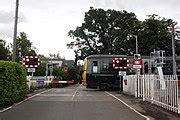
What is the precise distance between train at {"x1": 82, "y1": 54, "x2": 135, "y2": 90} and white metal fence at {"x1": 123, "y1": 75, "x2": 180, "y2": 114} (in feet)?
48.6

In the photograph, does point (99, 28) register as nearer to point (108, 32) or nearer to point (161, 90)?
point (108, 32)

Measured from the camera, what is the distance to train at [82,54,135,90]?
4038cm

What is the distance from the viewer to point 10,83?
65.4 feet

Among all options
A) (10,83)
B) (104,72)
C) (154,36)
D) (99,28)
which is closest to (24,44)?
(99,28)

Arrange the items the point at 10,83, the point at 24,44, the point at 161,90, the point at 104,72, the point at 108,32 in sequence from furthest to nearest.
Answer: the point at 24,44 < the point at 108,32 < the point at 104,72 < the point at 10,83 < the point at 161,90

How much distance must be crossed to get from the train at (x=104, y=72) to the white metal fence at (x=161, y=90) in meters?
14.8

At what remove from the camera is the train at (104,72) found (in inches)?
1590

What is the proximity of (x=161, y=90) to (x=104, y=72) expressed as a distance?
892 inches

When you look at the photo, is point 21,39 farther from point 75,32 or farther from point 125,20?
point 125,20

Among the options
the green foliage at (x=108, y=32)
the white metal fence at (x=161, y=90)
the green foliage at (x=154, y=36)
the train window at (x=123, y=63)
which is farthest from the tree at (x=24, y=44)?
the white metal fence at (x=161, y=90)

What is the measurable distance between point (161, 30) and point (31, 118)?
57.4 meters

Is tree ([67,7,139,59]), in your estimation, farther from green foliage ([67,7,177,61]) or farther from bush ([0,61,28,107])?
bush ([0,61,28,107])

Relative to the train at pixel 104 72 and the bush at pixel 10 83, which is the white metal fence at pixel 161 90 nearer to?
the bush at pixel 10 83

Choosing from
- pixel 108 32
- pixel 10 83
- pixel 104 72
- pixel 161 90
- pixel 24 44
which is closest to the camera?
pixel 161 90
